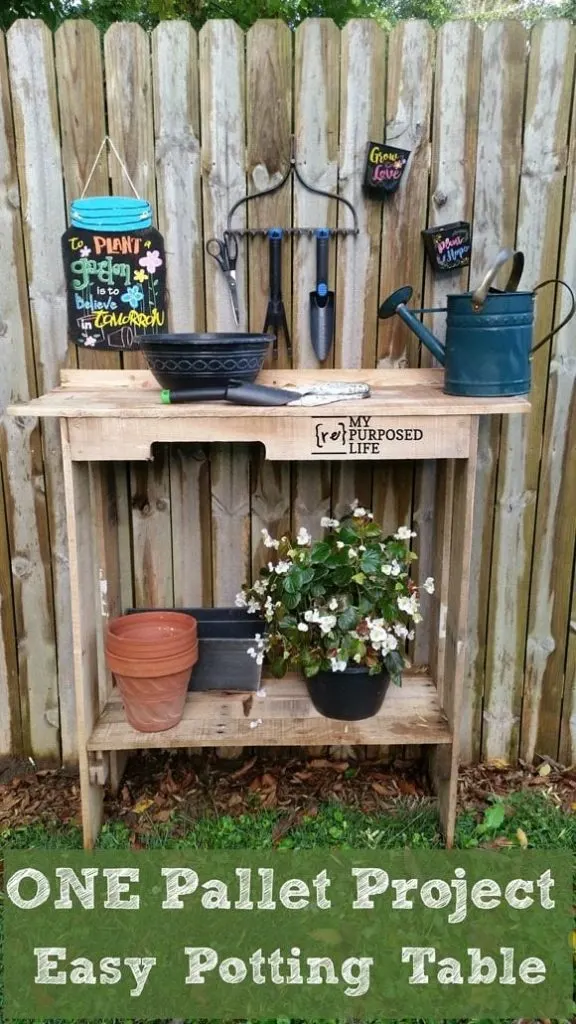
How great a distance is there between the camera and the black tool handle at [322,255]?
2270 mm

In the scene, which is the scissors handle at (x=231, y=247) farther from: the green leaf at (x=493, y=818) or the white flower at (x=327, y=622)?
the green leaf at (x=493, y=818)

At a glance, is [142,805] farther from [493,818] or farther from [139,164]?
[139,164]

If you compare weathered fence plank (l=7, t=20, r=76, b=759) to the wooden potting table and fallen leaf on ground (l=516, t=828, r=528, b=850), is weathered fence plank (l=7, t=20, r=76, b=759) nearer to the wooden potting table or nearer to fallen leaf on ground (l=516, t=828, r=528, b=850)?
the wooden potting table

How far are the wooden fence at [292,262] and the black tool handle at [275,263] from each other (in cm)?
5

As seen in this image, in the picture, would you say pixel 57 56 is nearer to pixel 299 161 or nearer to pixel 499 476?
pixel 299 161

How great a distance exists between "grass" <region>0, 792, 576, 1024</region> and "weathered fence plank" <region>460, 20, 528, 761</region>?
0.61m

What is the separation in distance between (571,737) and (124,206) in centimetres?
220

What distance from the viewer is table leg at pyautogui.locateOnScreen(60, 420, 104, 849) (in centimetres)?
208

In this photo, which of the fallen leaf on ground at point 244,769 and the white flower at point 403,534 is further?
the fallen leaf on ground at point 244,769

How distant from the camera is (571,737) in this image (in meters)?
2.67

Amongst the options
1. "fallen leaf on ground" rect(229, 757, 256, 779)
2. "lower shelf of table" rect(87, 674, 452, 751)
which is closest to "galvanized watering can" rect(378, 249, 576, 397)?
"lower shelf of table" rect(87, 674, 452, 751)

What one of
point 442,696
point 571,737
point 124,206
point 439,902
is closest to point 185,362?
point 124,206

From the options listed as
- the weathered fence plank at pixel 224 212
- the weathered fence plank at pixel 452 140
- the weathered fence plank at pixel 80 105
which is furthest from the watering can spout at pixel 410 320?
the weathered fence plank at pixel 80 105

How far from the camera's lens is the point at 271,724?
2262 millimetres
